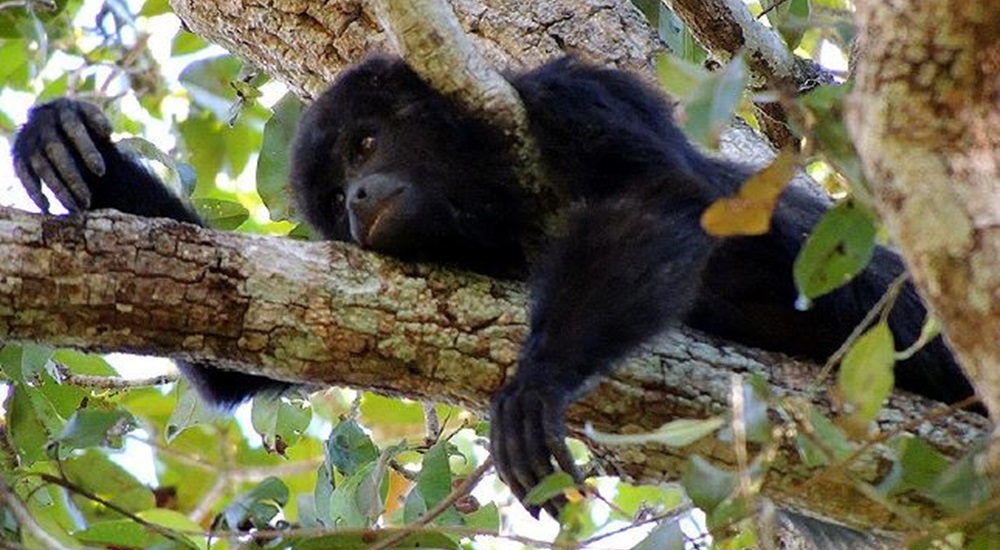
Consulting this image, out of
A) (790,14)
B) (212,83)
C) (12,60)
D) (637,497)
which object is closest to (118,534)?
(790,14)

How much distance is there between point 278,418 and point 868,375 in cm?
249

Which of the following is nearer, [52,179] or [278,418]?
[52,179]

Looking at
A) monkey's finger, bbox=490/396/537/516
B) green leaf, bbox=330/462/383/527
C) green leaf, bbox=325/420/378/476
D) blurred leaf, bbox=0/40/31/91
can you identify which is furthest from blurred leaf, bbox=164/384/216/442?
blurred leaf, bbox=0/40/31/91

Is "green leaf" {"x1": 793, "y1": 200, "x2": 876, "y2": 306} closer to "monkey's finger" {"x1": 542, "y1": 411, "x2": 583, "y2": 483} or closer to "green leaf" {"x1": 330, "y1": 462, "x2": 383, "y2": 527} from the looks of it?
"monkey's finger" {"x1": 542, "y1": 411, "x2": 583, "y2": 483}

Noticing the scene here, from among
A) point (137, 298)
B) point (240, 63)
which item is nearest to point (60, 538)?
point (137, 298)

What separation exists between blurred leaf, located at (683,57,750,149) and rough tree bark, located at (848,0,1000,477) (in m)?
0.19

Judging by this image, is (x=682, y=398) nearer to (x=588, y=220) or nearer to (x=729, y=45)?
(x=588, y=220)

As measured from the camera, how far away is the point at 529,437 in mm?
2783

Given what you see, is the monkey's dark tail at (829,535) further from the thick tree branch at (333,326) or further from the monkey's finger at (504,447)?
the monkey's finger at (504,447)

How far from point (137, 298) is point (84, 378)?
140 centimetres

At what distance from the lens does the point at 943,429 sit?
2.99 m

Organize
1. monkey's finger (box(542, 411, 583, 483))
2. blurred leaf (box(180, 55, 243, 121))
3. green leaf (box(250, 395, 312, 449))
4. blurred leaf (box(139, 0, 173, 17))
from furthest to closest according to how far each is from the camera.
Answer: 1. blurred leaf (box(139, 0, 173, 17))
2. blurred leaf (box(180, 55, 243, 121))
3. green leaf (box(250, 395, 312, 449))
4. monkey's finger (box(542, 411, 583, 483))

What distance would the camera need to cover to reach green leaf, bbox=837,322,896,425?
1.96 metres

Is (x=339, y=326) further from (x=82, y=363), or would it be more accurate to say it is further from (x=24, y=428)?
(x=82, y=363)
